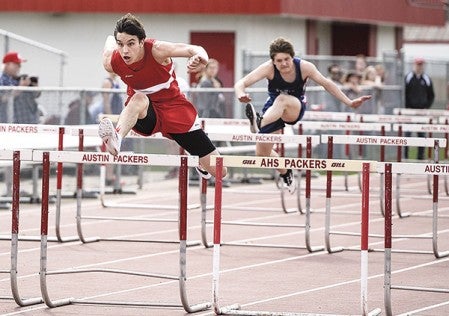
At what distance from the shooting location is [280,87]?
16609mm

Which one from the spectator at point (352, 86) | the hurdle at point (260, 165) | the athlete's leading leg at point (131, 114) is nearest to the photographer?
the hurdle at point (260, 165)

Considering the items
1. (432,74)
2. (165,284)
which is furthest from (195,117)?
(432,74)

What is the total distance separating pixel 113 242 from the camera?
610 inches

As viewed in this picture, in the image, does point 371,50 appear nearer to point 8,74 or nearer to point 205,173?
point 8,74

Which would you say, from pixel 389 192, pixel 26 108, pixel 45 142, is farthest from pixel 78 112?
pixel 389 192

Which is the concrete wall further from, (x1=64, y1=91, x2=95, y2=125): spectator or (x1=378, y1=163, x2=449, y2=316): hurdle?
(x1=378, y1=163, x2=449, y2=316): hurdle

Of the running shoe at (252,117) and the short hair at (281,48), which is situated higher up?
the short hair at (281,48)

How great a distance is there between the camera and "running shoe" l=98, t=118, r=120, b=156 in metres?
11.8

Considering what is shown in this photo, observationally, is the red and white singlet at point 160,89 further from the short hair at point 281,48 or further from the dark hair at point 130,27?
the short hair at point 281,48

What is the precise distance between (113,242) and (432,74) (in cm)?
2492

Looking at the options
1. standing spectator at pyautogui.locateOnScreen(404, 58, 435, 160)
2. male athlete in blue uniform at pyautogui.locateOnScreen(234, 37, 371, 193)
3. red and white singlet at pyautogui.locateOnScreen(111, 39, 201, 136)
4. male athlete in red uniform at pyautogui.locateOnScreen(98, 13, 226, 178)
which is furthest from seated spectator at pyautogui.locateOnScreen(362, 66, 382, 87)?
red and white singlet at pyautogui.locateOnScreen(111, 39, 201, 136)

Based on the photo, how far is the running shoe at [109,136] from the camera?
11.8 m

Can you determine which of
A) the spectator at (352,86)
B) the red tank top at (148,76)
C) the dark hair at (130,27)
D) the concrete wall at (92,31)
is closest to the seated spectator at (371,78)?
the spectator at (352,86)

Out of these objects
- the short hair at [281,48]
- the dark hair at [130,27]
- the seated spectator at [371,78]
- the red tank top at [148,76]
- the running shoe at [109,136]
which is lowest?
the running shoe at [109,136]
